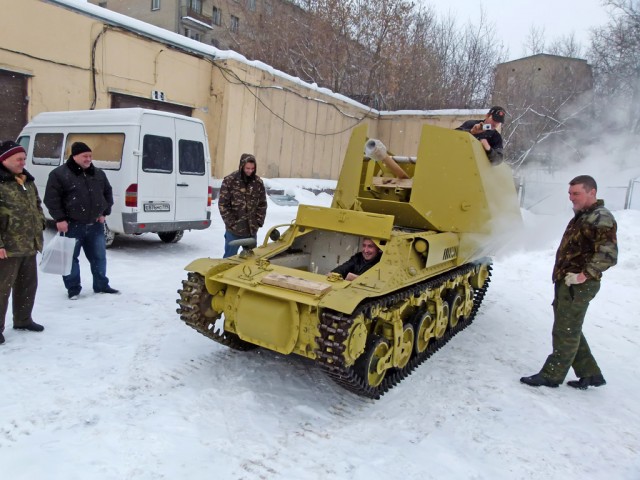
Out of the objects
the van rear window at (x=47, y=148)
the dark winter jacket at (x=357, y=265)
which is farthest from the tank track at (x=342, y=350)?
the van rear window at (x=47, y=148)

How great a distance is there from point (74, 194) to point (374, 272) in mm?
3525

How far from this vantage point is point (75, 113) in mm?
8828

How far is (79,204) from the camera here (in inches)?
221

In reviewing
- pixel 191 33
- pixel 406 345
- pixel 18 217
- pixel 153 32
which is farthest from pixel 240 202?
pixel 191 33

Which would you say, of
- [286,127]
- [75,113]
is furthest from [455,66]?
[75,113]

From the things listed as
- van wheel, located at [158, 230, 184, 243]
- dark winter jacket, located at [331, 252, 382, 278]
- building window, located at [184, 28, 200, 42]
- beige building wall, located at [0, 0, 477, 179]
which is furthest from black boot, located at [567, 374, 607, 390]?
→ building window, located at [184, 28, 200, 42]

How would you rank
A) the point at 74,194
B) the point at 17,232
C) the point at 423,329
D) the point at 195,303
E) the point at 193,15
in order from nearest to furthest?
1. the point at 195,303
2. the point at 17,232
3. the point at 423,329
4. the point at 74,194
5. the point at 193,15

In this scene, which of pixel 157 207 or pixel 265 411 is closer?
pixel 265 411

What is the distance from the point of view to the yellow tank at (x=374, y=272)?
386 cm

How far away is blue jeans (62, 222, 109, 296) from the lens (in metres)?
5.74

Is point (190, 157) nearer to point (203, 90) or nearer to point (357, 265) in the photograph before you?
point (357, 265)

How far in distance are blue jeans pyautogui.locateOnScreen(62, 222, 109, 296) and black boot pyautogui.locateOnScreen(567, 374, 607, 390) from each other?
17.0 feet

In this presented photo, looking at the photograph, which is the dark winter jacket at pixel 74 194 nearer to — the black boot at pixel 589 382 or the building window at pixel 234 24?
the black boot at pixel 589 382

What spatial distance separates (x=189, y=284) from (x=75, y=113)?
6039mm
